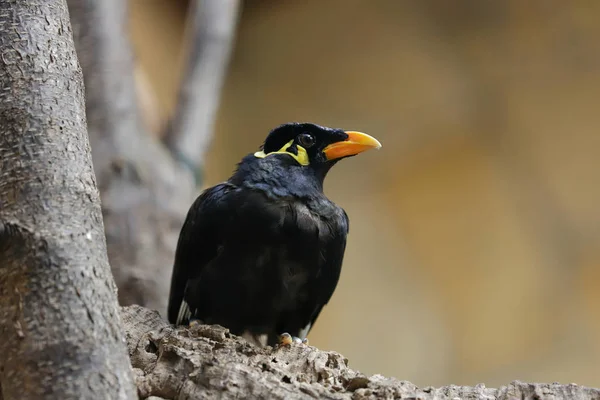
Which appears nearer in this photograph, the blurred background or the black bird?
the black bird

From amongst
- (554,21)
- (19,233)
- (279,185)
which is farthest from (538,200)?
(19,233)

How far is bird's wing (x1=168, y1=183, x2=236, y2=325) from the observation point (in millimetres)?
2699

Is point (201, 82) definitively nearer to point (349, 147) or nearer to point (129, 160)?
point (129, 160)

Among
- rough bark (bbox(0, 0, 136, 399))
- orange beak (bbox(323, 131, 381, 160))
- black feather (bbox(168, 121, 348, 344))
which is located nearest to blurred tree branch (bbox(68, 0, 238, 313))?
black feather (bbox(168, 121, 348, 344))

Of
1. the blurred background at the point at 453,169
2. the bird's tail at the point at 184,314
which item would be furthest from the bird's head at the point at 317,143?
the blurred background at the point at 453,169

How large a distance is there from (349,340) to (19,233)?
4579 mm

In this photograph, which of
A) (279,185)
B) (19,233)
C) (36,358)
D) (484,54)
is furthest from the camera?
(484,54)

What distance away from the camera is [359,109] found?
6.40m

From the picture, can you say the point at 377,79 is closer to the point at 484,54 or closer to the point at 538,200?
the point at 484,54

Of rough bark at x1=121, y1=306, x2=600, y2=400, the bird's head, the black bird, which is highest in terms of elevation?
the bird's head

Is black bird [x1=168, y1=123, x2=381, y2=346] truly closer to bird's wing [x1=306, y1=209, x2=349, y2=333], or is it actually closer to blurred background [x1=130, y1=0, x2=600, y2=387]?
bird's wing [x1=306, y1=209, x2=349, y2=333]

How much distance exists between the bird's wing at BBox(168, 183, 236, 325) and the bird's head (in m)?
0.34

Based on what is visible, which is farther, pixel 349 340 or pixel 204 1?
pixel 349 340

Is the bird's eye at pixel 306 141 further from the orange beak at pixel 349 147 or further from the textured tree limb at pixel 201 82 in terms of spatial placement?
the textured tree limb at pixel 201 82
